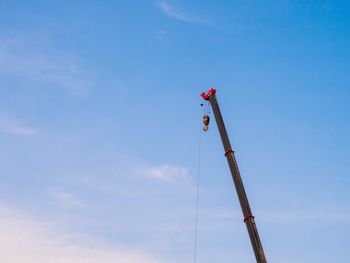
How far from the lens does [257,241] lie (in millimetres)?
24594

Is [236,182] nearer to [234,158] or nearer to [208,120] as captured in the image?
[234,158]

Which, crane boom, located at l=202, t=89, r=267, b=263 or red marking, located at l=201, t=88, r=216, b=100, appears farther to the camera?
red marking, located at l=201, t=88, r=216, b=100

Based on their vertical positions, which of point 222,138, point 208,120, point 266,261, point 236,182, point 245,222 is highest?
point 208,120

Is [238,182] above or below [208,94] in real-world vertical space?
below

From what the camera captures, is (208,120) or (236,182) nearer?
(236,182)

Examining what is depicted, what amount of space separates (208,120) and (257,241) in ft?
A: 30.1

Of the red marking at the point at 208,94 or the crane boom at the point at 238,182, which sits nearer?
the crane boom at the point at 238,182

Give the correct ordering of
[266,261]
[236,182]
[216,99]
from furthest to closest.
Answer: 1. [216,99]
2. [236,182]
3. [266,261]

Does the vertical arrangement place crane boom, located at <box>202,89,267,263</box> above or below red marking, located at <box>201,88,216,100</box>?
below

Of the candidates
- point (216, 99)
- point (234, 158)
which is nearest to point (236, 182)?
point (234, 158)

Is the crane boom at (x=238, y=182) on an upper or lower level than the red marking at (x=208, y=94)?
lower

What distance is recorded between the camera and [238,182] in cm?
2636

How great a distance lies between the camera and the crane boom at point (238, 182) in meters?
24.4

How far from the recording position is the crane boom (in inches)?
960
